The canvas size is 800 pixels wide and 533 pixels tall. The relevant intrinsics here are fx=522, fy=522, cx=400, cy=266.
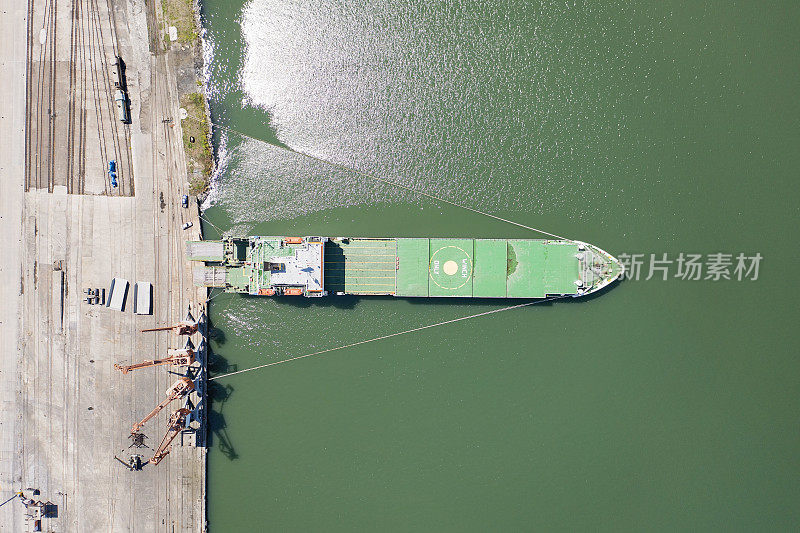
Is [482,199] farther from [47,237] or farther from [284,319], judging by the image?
[47,237]

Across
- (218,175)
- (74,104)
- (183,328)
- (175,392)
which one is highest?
(74,104)

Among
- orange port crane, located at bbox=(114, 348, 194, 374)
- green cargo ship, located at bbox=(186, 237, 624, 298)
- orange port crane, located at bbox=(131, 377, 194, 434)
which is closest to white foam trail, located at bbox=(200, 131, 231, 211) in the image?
green cargo ship, located at bbox=(186, 237, 624, 298)

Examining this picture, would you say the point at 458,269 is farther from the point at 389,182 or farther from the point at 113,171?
the point at 113,171

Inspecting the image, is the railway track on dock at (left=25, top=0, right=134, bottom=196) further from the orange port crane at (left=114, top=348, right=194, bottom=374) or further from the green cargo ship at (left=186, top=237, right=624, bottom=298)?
the orange port crane at (left=114, top=348, right=194, bottom=374)

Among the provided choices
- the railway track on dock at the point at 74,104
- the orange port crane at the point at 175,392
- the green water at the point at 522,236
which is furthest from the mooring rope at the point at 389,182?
the orange port crane at the point at 175,392

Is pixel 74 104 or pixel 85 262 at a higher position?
pixel 74 104

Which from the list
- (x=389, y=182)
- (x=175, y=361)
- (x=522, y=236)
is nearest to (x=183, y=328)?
(x=175, y=361)

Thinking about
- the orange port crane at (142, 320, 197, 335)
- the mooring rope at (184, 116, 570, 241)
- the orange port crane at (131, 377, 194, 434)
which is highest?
the mooring rope at (184, 116, 570, 241)
